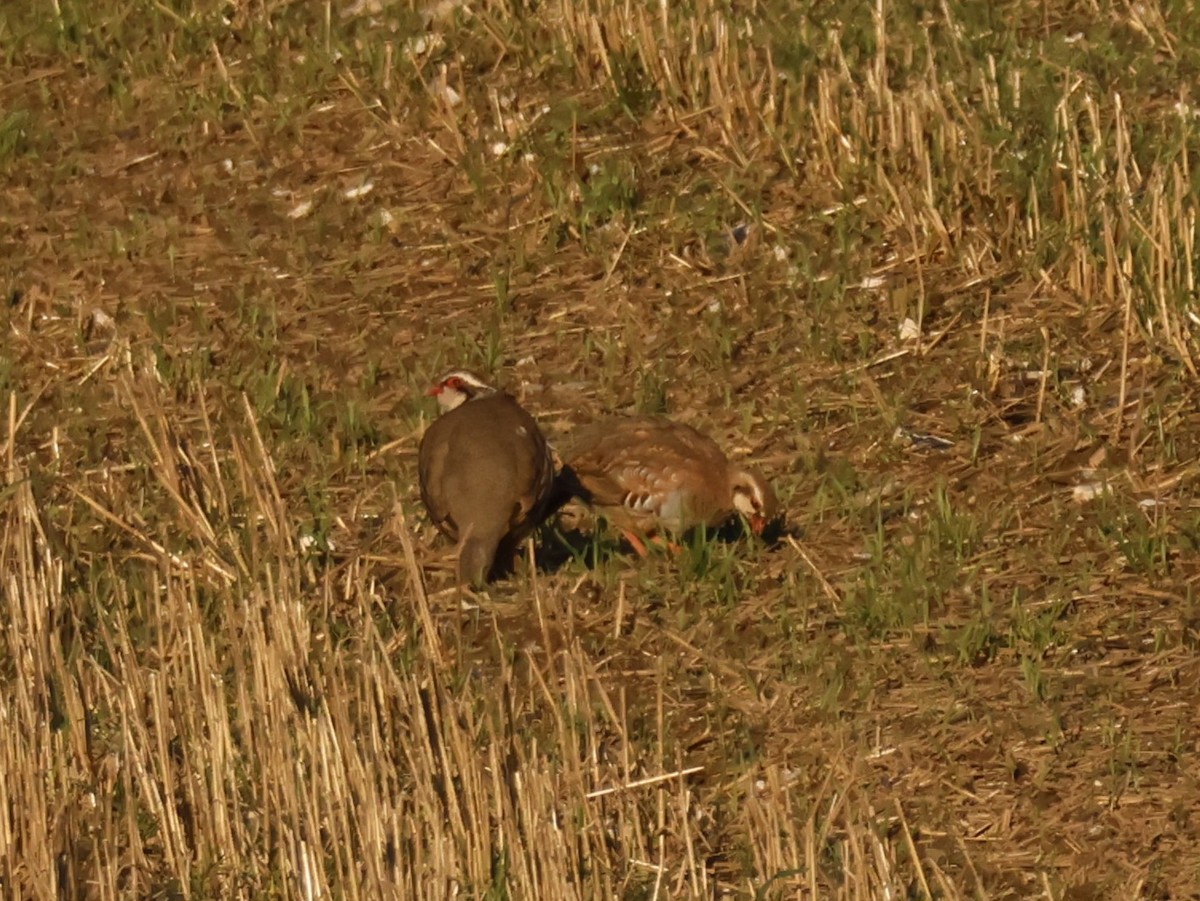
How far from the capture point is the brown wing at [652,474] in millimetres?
8195

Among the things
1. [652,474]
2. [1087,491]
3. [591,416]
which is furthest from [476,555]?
[1087,491]

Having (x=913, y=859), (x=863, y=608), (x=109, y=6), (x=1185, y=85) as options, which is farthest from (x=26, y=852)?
(x=109, y=6)

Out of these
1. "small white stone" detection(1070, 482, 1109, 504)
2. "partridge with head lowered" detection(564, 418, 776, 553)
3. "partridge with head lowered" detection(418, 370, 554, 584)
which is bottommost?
"small white stone" detection(1070, 482, 1109, 504)

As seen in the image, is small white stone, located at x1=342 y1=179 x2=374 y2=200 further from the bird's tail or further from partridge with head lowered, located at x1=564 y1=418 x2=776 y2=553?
the bird's tail

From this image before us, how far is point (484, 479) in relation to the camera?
7832 mm

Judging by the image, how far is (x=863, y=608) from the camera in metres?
7.59

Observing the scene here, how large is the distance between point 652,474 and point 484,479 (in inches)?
26.3

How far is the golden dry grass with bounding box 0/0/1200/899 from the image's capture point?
238 inches

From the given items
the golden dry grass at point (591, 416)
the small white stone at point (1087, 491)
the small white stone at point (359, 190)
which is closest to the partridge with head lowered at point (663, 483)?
the golden dry grass at point (591, 416)


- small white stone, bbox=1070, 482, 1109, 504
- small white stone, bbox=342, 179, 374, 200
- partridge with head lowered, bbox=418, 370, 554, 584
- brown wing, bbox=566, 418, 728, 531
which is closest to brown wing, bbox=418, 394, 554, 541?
partridge with head lowered, bbox=418, 370, 554, 584

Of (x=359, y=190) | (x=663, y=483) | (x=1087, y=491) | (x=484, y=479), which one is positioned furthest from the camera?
(x=359, y=190)

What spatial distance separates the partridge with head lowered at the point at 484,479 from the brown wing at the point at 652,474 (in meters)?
0.25

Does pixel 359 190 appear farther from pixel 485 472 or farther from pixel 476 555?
pixel 476 555

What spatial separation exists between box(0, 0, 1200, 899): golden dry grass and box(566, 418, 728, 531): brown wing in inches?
7.1
